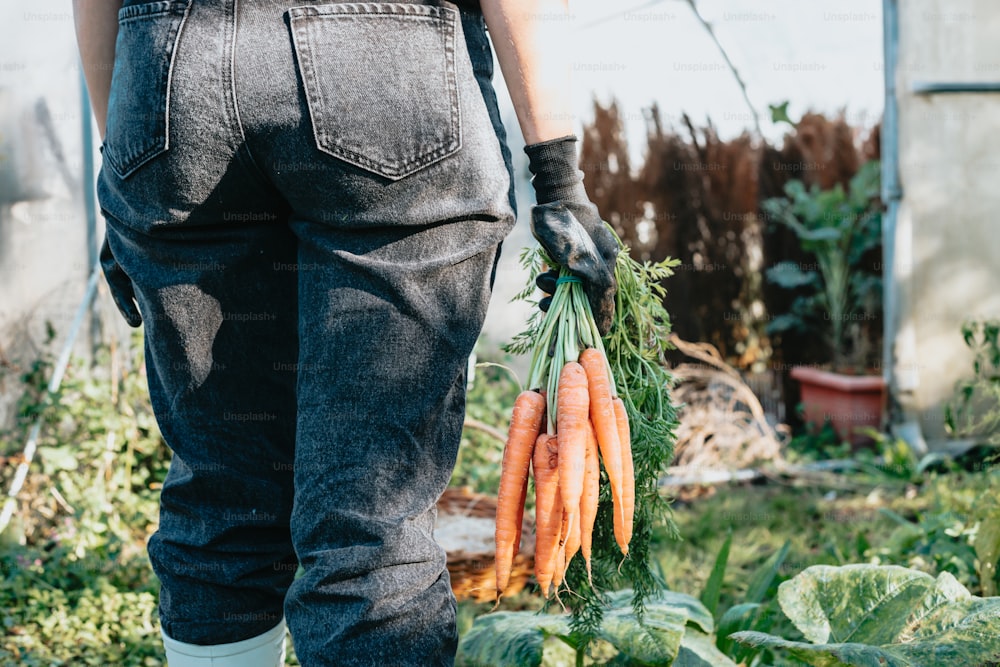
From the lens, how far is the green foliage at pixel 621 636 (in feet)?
5.52

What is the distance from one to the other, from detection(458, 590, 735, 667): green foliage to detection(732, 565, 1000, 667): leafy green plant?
145 mm

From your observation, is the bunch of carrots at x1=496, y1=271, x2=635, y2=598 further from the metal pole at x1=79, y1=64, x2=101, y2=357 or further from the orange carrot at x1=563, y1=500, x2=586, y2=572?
the metal pole at x1=79, y1=64, x2=101, y2=357

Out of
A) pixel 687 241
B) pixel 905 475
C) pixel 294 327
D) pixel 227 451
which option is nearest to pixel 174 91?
pixel 294 327

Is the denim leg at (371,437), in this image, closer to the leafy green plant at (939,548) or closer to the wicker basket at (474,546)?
the wicker basket at (474,546)

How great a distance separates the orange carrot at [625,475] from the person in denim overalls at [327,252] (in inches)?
13.0

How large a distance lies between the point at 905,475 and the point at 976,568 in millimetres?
2141

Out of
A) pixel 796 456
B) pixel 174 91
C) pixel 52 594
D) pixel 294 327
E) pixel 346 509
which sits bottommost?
pixel 796 456

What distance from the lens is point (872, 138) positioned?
5.23 m

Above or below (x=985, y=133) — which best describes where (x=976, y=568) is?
below

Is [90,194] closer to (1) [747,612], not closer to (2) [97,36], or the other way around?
(2) [97,36]

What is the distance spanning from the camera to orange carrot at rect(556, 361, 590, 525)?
56.4 inches

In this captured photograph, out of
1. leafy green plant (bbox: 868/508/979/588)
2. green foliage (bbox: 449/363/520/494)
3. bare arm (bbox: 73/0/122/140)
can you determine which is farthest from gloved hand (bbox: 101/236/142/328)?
green foliage (bbox: 449/363/520/494)

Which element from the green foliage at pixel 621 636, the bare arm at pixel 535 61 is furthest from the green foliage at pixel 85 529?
the bare arm at pixel 535 61

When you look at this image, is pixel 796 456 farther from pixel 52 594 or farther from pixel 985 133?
pixel 52 594
